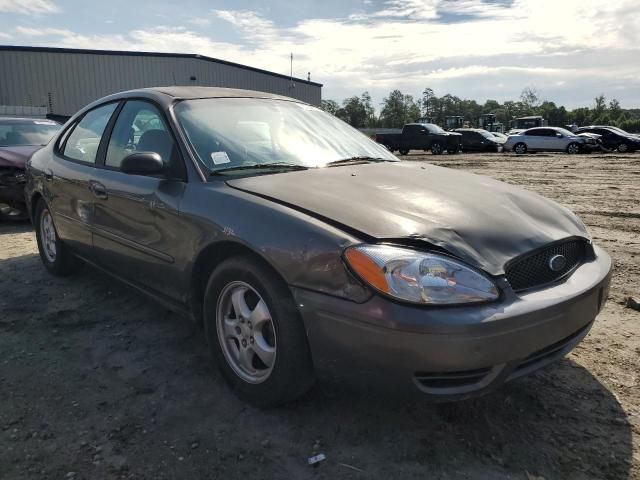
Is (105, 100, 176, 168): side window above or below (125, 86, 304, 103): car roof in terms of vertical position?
below

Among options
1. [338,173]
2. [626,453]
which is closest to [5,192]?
[338,173]

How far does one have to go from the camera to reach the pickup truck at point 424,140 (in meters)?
26.6

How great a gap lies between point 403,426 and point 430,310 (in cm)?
74

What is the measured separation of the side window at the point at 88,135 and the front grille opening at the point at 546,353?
10.3 ft

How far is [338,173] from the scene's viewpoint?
2.91 metres

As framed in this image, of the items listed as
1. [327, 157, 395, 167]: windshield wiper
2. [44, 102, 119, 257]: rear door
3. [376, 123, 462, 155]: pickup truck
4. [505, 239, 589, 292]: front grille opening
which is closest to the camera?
[505, 239, 589, 292]: front grille opening

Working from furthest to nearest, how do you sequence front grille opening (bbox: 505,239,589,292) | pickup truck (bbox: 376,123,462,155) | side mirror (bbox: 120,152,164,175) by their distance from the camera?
pickup truck (bbox: 376,123,462,155) < side mirror (bbox: 120,152,164,175) < front grille opening (bbox: 505,239,589,292)

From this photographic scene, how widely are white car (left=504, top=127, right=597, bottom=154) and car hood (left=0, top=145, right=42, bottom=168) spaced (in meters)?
24.3

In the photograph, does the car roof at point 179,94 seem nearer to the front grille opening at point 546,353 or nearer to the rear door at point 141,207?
the rear door at point 141,207

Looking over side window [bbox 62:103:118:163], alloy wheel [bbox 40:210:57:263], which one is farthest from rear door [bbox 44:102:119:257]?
alloy wheel [bbox 40:210:57:263]

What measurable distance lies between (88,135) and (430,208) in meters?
2.88

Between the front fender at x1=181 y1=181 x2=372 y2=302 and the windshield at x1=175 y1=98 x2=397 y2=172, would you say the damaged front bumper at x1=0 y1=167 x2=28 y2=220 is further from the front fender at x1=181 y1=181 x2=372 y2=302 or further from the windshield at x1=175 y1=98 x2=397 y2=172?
the front fender at x1=181 y1=181 x2=372 y2=302

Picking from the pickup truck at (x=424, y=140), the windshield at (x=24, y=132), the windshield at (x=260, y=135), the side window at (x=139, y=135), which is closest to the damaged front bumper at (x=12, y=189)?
the windshield at (x=24, y=132)

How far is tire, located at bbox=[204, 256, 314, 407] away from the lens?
2203 mm
